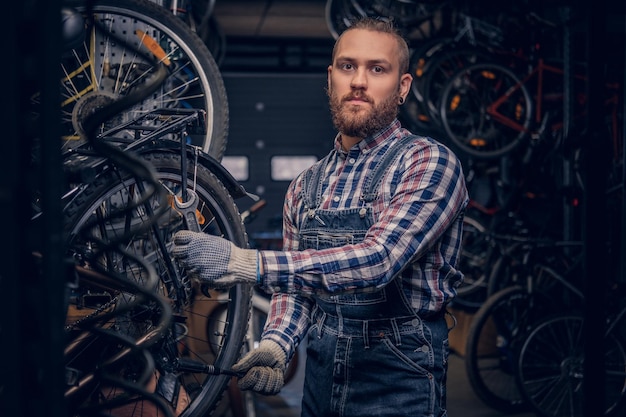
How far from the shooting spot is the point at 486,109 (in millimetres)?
6309

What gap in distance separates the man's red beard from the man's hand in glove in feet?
2.09

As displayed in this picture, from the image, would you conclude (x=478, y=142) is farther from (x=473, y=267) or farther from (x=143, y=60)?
(x=143, y=60)

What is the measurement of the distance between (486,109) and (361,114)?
455 centimetres

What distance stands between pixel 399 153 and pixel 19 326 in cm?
120

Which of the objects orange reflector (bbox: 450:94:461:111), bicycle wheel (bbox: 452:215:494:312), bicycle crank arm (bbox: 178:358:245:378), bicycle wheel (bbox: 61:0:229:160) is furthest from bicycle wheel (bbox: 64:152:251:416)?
bicycle wheel (bbox: 452:215:494:312)

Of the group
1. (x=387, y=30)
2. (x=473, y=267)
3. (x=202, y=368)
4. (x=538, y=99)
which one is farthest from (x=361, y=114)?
(x=473, y=267)

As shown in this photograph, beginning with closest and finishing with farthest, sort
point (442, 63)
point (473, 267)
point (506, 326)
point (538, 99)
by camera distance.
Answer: point (506, 326), point (538, 99), point (442, 63), point (473, 267)

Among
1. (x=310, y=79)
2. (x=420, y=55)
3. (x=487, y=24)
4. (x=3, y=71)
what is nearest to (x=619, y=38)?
(x=487, y=24)

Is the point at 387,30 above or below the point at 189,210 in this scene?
above

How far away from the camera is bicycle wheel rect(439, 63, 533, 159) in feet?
20.2

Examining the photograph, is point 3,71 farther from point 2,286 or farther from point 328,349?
point 328,349

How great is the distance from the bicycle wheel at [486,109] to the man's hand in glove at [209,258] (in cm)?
481

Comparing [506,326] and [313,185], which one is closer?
[313,185]

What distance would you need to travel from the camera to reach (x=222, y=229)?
211cm
